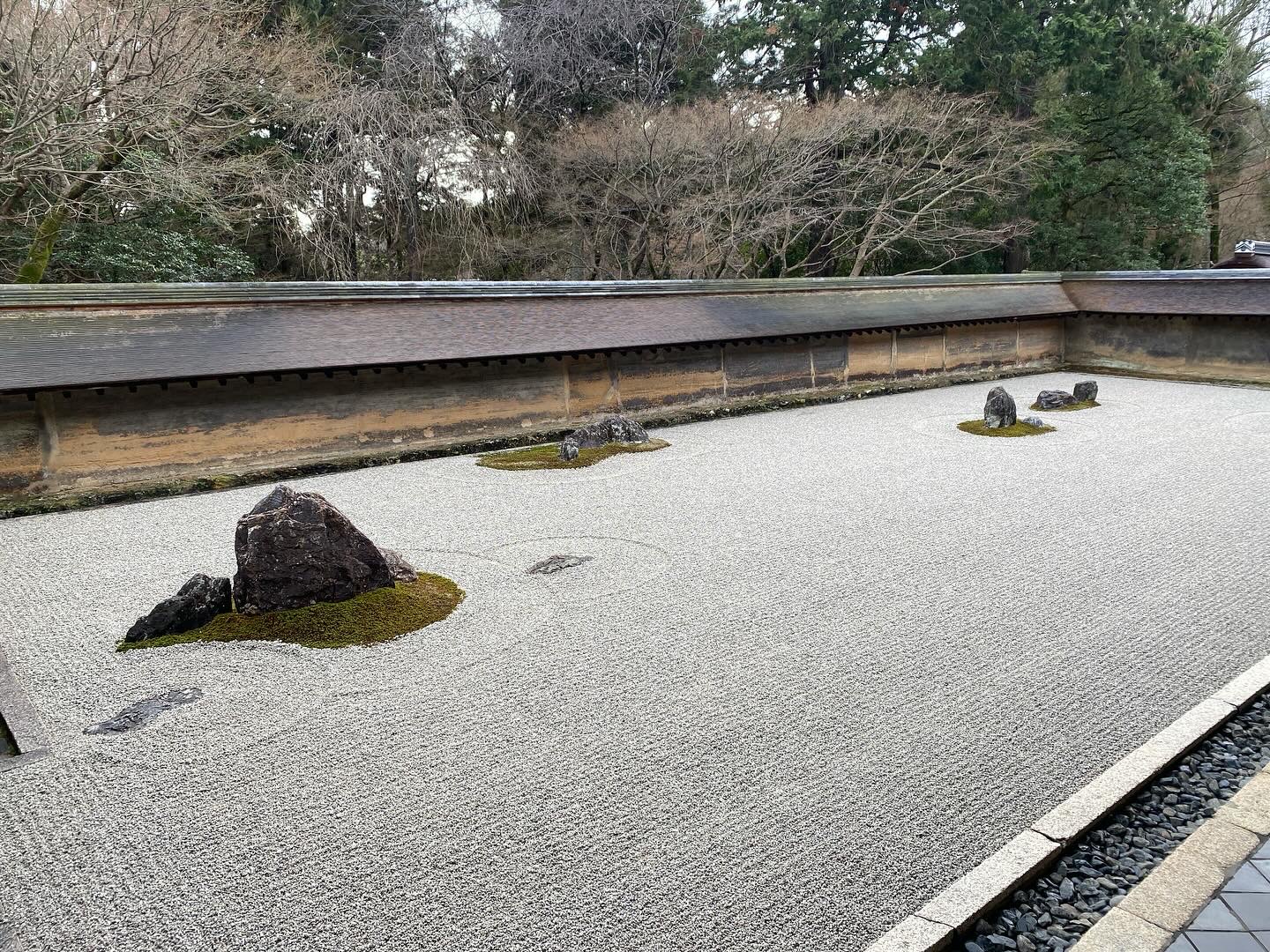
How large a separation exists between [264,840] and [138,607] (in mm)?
2794

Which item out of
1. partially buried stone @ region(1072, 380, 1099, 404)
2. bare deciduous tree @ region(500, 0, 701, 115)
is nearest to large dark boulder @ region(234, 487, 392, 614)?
partially buried stone @ region(1072, 380, 1099, 404)

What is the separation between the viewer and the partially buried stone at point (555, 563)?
17.8 ft

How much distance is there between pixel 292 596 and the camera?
15.0 ft

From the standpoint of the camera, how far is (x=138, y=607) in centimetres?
493

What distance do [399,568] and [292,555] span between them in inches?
28.8

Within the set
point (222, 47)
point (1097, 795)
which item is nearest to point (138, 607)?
point (1097, 795)

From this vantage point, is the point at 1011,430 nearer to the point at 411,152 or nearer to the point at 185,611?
the point at 185,611

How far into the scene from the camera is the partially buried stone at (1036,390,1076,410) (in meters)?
11.1

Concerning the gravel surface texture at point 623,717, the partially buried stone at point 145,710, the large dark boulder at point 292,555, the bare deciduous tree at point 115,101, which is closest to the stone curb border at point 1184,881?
the gravel surface texture at point 623,717

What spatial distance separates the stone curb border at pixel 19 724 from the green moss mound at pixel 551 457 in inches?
199

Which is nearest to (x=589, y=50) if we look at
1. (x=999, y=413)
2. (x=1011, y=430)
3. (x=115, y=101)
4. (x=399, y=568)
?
(x=115, y=101)

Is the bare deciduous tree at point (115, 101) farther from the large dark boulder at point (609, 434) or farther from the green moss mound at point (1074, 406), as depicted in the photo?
the green moss mound at point (1074, 406)

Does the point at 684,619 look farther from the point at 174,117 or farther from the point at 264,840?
the point at 174,117

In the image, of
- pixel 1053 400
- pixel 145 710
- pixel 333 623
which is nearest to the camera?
pixel 145 710
